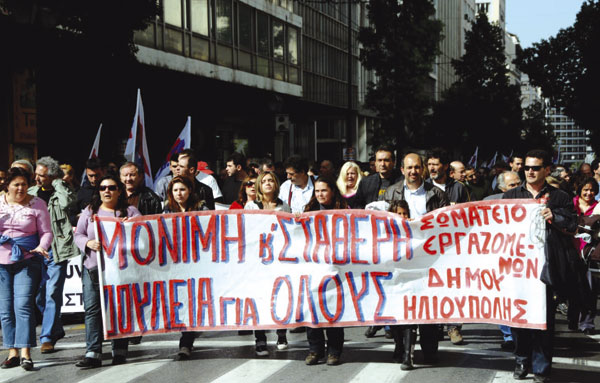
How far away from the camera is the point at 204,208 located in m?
8.49

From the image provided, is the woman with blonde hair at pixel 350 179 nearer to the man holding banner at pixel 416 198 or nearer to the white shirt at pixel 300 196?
the white shirt at pixel 300 196

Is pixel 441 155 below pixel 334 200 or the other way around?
the other way around

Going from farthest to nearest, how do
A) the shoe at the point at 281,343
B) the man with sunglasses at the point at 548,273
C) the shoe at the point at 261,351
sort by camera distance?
the shoe at the point at 281,343
the shoe at the point at 261,351
the man with sunglasses at the point at 548,273

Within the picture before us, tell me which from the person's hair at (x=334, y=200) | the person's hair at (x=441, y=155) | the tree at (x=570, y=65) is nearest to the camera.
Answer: the person's hair at (x=334, y=200)

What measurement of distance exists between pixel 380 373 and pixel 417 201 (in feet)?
5.49

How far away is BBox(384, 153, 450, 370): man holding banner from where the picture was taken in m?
7.77

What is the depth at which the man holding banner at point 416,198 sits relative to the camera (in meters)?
7.77

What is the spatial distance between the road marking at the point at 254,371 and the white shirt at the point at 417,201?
69.6 inches

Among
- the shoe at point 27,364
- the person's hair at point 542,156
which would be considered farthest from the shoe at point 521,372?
the shoe at point 27,364

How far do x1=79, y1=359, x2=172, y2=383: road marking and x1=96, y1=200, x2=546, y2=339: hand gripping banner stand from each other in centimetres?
31

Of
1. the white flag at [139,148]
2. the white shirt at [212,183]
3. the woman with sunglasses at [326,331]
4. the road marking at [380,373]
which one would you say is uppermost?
the white flag at [139,148]

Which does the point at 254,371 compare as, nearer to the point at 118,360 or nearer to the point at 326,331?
the point at 326,331

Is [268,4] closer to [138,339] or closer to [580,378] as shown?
[138,339]

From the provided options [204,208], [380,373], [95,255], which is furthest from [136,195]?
[380,373]
